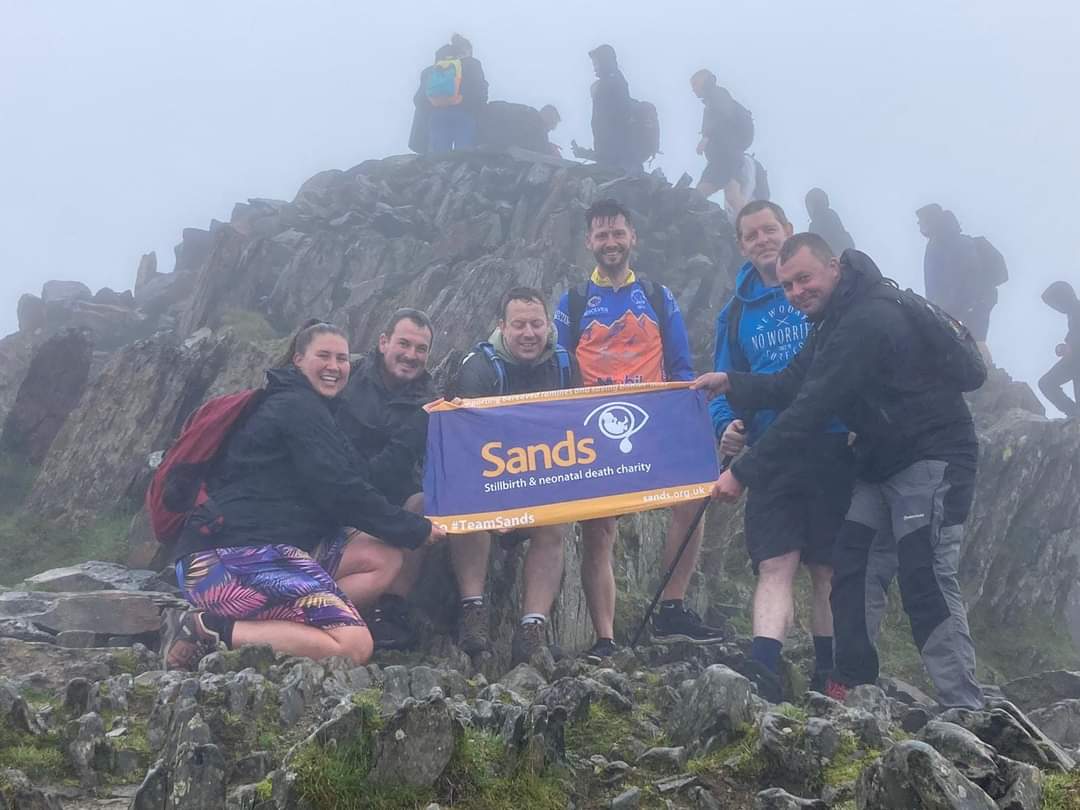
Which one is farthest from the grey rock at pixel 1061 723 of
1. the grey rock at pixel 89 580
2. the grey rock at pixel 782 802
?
the grey rock at pixel 89 580

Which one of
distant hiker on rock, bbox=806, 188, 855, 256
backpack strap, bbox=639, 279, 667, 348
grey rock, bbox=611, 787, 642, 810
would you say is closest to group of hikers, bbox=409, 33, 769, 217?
distant hiker on rock, bbox=806, 188, 855, 256

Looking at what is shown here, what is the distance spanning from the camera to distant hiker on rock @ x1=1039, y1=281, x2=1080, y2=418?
31.4 m

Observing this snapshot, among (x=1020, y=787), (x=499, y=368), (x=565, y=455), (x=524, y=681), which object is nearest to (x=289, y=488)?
(x=499, y=368)

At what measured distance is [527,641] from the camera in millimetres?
9242

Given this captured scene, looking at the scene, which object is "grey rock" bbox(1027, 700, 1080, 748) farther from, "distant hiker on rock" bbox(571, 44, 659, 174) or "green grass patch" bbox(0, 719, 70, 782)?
"distant hiker on rock" bbox(571, 44, 659, 174)

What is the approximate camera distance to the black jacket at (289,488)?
8703 mm

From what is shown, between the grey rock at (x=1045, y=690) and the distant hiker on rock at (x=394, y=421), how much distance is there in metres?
6.75

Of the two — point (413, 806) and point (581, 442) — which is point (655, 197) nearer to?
point (581, 442)

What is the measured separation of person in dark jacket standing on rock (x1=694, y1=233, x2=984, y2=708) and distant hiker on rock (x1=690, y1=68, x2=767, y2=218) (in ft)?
104

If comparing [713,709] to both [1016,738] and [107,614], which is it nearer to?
[1016,738]

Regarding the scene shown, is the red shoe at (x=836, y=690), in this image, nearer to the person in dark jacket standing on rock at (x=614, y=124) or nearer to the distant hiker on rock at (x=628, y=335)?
the distant hiker on rock at (x=628, y=335)

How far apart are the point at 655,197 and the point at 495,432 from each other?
3178 centimetres

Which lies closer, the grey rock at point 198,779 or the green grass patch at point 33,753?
the grey rock at point 198,779

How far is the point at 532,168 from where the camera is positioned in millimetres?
42625
